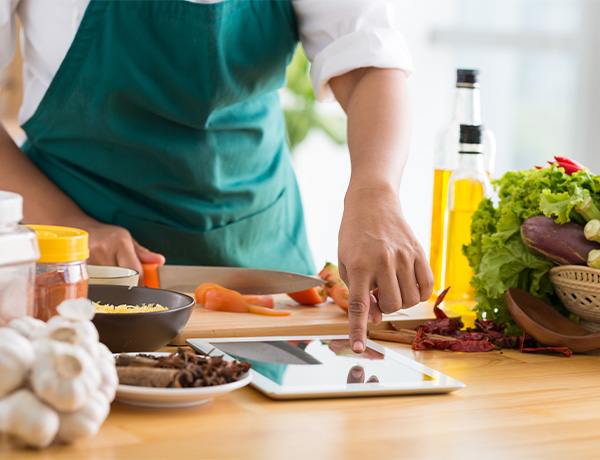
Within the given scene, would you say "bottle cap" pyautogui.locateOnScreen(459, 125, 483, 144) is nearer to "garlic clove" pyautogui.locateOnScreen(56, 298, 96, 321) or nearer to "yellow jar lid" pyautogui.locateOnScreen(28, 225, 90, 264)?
"yellow jar lid" pyautogui.locateOnScreen(28, 225, 90, 264)

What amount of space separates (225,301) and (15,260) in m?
0.63

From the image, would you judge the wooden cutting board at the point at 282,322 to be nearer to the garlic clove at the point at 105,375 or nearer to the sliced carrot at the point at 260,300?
the sliced carrot at the point at 260,300

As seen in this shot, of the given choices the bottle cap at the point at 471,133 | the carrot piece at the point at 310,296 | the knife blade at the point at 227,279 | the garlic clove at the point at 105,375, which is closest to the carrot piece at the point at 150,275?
the knife blade at the point at 227,279

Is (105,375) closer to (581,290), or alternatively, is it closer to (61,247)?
(61,247)

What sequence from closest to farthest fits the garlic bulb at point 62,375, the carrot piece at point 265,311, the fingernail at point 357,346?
the garlic bulb at point 62,375
the fingernail at point 357,346
the carrot piece at point 265,311

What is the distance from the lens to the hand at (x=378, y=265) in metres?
1.03

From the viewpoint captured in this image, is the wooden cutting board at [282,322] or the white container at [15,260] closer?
the white container at [15,260]

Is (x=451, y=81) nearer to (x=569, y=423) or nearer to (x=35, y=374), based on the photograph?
(x=569, y=423)

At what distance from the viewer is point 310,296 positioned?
142 cm

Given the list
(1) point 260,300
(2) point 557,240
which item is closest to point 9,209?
(1) point 260,300

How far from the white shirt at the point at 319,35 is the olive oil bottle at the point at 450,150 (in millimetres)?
122

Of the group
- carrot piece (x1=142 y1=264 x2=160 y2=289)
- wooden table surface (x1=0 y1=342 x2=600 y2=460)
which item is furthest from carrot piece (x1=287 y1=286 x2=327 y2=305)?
wooden table surface (x1=0 y1=342 x2=600 y2=460)

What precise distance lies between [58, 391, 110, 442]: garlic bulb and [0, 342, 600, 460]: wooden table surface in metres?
0.02

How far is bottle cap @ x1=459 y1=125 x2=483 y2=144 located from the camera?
146 centimetres
